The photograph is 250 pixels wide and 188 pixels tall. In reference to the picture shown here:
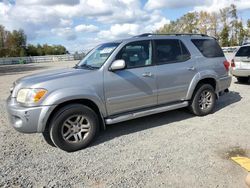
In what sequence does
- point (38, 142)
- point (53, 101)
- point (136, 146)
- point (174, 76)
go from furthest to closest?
point (174, 76) → point (38, 142) → point (136, 146) → point (53, 101)

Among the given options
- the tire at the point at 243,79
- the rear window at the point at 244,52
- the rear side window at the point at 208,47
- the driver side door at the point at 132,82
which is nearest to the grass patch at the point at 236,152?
the driver side door at the point at 132,82

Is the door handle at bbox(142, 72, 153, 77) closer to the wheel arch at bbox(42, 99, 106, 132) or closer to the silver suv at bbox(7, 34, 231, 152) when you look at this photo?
the silver suv at bbox(7, 34, 231, 152)

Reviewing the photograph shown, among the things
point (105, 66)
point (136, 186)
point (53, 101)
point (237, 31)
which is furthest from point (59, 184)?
point (237, 31)

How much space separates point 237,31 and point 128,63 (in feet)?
228

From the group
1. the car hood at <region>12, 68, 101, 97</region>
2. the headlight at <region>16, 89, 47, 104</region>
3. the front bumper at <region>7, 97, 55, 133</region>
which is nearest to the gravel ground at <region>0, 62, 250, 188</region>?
the front bumper at <region>7, 97, 55, 133</region>

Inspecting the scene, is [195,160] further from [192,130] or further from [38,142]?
[38,142]

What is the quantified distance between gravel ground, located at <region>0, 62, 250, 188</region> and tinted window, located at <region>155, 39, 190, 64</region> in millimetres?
1412

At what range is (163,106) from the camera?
6051mm

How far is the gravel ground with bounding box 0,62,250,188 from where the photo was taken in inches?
152

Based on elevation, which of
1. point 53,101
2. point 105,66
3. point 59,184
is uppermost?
point 105,66

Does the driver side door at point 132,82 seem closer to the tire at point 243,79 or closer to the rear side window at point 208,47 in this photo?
the rear side window at point 208,47

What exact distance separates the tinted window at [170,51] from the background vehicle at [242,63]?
189 inches

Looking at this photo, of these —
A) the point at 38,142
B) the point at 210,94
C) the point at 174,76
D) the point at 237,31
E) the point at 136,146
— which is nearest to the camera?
the point at 136,146

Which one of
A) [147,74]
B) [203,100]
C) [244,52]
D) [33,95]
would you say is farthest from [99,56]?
[244,52]
